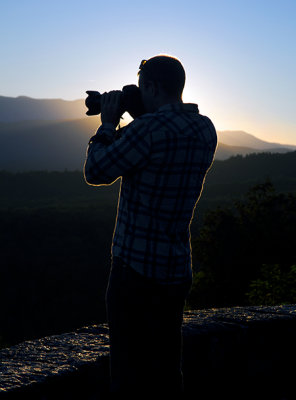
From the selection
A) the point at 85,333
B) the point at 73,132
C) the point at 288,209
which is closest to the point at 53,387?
the point at 85,333

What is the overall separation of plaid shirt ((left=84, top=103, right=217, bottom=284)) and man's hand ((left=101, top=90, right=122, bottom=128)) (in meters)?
0.06

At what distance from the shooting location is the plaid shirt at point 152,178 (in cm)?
161

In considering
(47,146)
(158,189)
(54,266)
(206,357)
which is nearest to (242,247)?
(206,357)

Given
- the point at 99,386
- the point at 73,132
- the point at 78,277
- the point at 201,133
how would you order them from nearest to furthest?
1. the point at 201,133
2. the point at 99,386
3. the point at 78,277
4. the point at 73,132

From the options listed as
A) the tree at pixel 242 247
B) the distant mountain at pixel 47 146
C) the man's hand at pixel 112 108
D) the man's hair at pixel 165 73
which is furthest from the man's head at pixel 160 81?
the distant mountain at pixel 47 146

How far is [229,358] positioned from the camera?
2.84m

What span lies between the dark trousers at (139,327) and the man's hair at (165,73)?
0.64 meters

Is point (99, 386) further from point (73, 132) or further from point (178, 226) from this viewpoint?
point (73, 132)

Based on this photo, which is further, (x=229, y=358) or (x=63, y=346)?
(x=229, y=358)

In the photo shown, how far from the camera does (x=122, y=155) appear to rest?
1.60m

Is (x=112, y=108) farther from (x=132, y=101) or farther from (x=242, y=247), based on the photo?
(x=242, y=247)

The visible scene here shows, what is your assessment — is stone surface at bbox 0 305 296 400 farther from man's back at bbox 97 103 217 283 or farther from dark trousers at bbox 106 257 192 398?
man's back at bbox 97 103 217 283

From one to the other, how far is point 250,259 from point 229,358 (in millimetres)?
9796

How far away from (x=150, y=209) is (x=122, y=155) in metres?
0.21
